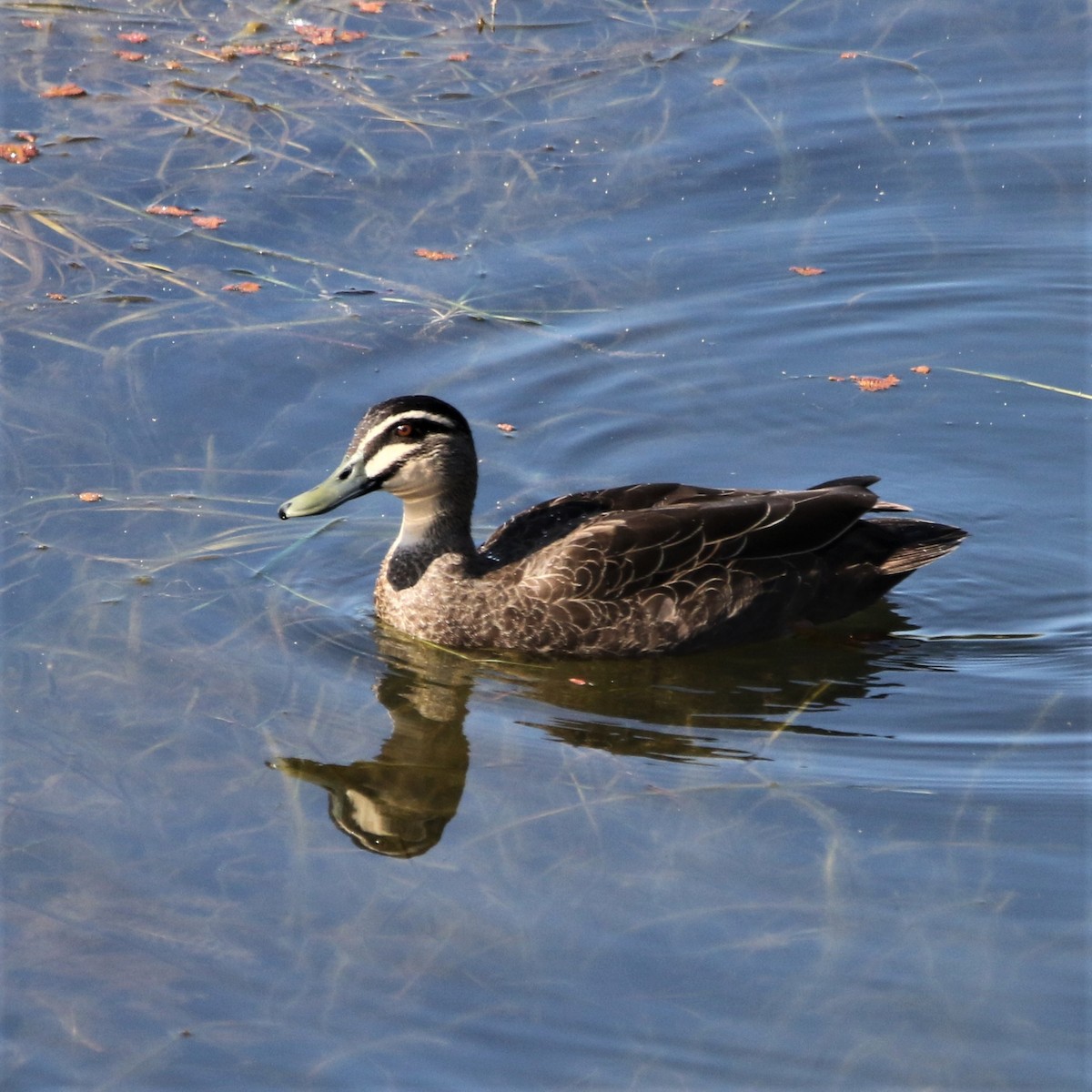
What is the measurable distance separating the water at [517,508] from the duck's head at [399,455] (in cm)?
62

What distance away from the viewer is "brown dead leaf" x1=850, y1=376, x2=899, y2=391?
34.6 feet

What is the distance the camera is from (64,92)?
12898mm

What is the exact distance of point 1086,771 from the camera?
7.48 meters

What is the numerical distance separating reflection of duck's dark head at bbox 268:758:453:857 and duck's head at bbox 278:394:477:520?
1327 millimetres

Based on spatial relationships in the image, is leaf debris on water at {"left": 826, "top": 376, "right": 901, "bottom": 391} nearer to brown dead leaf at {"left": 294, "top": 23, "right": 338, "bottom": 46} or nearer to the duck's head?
the duck's head

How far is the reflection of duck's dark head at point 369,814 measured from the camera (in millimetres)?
7207

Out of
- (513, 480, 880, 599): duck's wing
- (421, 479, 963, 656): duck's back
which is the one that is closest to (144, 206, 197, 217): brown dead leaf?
(421, 479, 963, 656): duck's back

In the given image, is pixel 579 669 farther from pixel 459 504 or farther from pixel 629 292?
pixel 629 292

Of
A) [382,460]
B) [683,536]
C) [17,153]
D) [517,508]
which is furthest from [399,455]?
[17,153]

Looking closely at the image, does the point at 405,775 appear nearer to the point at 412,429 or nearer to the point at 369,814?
the point at 369,814

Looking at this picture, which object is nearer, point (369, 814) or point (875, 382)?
point (369, 814)

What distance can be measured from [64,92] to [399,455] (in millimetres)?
5856

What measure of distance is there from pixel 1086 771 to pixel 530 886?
2.41 metres

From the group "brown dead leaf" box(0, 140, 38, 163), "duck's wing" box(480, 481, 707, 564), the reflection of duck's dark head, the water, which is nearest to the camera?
the water
